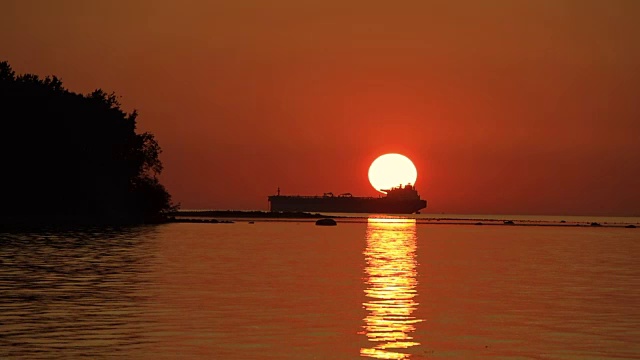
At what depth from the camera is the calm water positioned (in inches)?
990

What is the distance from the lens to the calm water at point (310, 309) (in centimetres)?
2514

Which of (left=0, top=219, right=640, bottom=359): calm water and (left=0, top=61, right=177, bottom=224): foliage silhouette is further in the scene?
(left=0, top=61, right=177, bottom=224): foliage silhouette

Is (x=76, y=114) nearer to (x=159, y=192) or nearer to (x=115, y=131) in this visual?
(x=115, y=131)

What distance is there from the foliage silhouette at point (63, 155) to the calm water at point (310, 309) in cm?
6436

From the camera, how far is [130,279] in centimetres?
4612

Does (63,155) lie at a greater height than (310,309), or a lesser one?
greater

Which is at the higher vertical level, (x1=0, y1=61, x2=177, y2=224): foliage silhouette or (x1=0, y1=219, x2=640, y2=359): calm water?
(x1=0, y1=61, x2=177, y2=224): foliage silhouette

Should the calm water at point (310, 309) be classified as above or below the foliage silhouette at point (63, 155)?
below

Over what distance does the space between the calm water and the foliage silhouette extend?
211 feet

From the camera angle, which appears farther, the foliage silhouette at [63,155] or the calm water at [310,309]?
the foliage silhouette at [63,155]

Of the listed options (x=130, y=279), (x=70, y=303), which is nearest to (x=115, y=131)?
(x=130, y=279)

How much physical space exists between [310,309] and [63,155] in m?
103

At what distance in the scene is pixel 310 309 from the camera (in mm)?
34281

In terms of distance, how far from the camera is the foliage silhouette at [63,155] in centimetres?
12569
